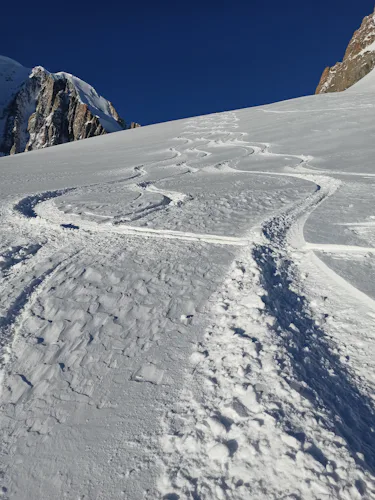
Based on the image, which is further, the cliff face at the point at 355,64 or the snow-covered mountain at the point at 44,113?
the snow-covered mountain at the point at 44,113

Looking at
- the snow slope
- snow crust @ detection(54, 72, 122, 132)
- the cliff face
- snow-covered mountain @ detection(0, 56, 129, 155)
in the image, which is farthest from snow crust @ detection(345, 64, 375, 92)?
snow crust @ detection(54, 72, 122, 132)

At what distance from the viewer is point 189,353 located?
1819mm

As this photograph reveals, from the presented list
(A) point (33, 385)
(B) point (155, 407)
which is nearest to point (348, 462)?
(B) point (155, 407)

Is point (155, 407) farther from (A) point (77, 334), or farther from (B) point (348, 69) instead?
→ (B) point (348, 69)

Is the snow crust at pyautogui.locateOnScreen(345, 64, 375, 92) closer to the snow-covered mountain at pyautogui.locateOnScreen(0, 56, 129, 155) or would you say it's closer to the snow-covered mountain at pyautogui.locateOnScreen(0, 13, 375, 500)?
the snow-covered mountain at pyautogui.locateOnScreen(0, 13, 375, 500)

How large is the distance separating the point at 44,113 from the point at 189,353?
11723 cm

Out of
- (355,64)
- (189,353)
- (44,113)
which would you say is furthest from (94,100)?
(189,353)

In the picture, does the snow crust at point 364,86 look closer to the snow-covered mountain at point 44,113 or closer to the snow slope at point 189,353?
the snow slope at point 189,353

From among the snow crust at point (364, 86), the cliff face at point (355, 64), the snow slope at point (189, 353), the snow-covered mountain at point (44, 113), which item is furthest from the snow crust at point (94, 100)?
the snow slope at point (189, 353)

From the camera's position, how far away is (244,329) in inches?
75.0

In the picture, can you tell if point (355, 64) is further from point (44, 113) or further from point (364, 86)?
point (44, 113)

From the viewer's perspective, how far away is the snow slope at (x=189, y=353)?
1275mm

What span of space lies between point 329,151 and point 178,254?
6.52m

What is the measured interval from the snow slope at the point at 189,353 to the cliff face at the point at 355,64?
199 ft
